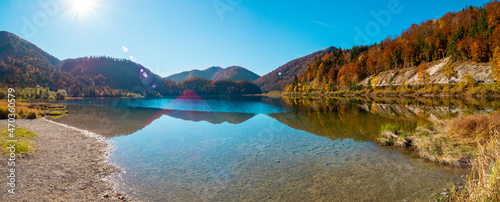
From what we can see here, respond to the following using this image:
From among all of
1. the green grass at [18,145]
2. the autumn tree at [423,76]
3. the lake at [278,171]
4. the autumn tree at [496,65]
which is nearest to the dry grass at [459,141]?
the lake at [278,171]

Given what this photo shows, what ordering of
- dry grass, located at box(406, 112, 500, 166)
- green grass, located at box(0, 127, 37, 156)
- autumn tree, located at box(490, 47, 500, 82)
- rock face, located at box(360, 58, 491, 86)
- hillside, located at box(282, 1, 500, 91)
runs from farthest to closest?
hillside, located at box(282, 1, 500, 91)
rock face, located at box(360, 58, 491, 86)
autumn tree, located at box(490, 47, 500, 82)
green grass, located at box(0, 127, 37, 156)
dry grass, located at box(406, 112, 500, 166)

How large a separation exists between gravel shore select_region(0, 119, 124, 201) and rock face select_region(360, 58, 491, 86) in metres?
97.6

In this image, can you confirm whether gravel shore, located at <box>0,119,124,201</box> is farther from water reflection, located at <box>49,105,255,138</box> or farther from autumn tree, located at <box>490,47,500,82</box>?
autumn tree, located at <box>490,47,500,82</box>

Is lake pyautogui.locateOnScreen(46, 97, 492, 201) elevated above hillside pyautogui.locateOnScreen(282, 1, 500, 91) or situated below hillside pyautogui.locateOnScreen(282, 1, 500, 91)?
below

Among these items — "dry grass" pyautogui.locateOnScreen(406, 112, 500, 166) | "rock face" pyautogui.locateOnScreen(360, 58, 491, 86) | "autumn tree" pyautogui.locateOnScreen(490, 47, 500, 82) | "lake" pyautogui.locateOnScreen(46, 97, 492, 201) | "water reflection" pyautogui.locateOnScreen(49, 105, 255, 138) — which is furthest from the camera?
"rock face" pyautogui.locateOnScreen(360, 58, 491, 86)

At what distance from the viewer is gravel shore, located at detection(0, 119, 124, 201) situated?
7348 millimetres

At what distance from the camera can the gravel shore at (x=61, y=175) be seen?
7.35 m

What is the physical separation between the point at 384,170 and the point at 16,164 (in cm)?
1839

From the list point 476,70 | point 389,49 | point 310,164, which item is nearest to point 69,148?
point 310,164

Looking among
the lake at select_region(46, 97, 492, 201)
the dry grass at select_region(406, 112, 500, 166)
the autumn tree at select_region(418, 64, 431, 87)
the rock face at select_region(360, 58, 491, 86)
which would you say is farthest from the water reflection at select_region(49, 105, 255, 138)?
the autumn tree at select_region(418, 64, 431, 87)

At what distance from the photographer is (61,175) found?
30.0ft

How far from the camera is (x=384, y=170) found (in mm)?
10234

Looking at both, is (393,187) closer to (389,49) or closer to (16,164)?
(16,164)

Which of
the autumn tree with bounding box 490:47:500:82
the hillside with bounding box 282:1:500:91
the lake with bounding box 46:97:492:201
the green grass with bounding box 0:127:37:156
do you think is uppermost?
the hillside with bounding box 282:1:500:91
